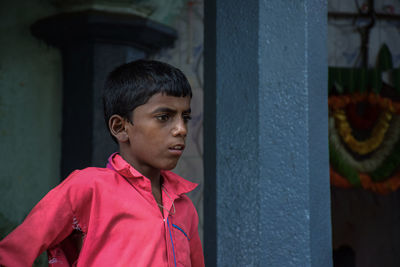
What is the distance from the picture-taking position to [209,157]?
1462mm

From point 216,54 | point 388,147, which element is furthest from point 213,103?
point 388,147

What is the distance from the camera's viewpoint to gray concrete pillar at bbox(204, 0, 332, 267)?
1.26m

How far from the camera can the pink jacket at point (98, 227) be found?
969 mm

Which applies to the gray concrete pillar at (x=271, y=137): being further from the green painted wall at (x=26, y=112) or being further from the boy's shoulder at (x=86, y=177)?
the green painted wall at (x=26, y=112)

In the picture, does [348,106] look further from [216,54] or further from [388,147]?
[216,54]

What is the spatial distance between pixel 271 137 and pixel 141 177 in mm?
431

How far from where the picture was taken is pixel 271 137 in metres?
1.27

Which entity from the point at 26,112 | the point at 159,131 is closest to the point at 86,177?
the point at 159,131

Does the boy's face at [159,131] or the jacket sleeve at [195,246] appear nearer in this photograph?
the boy's face at [159,131]

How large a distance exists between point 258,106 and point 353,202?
1.91 metres

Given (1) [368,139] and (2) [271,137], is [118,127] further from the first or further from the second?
(1) [368,139]

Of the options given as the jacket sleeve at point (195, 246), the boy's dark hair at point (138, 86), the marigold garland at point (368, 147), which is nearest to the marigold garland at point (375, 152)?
the marigold garland at point (368, 147)

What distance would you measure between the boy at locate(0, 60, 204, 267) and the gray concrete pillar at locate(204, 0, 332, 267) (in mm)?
163

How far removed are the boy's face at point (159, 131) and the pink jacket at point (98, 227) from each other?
63mm
